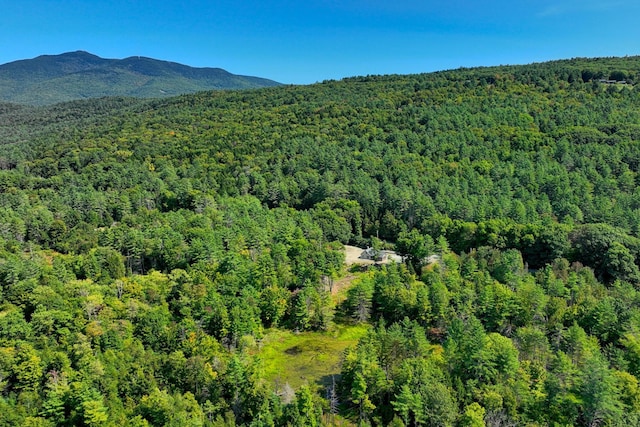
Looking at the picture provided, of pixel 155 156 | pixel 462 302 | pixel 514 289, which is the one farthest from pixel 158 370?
pixel 155 156

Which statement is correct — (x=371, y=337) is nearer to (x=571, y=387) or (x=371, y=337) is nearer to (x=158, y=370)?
(x=571, y=387)

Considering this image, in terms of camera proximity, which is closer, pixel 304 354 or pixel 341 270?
pixel 304 354

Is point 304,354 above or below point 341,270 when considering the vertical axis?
below

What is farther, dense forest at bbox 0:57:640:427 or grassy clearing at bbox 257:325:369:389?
grassy clearing at bbox 257:325:369:389

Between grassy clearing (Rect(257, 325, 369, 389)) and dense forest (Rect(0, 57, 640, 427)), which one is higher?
dense forest (Rect(0, 57, 640, 427))

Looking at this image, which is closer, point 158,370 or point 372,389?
point 372,389
